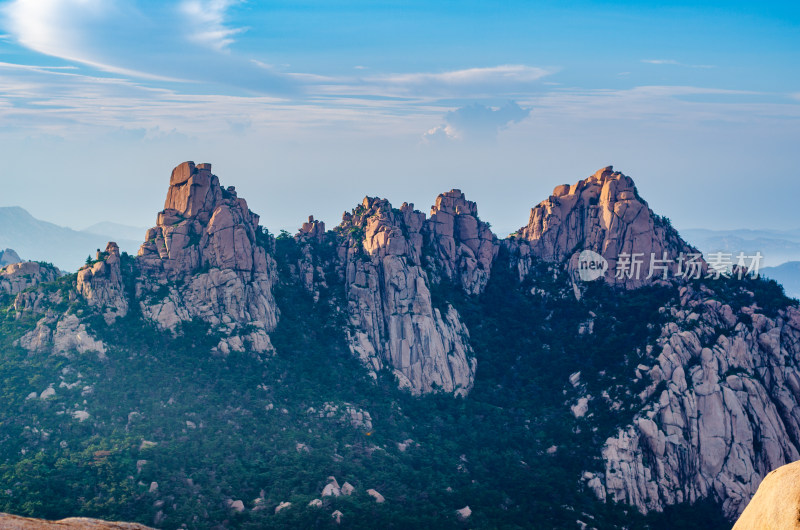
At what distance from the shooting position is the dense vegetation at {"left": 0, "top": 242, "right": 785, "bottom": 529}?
2657 inches

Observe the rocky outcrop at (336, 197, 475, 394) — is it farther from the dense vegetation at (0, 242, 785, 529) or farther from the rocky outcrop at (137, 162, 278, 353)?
the rocky outcrop at (137, 162, 278, 353)

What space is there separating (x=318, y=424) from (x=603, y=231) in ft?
177

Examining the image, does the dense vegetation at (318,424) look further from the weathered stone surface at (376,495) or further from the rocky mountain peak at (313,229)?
the rocky mountain peak at (313,229)

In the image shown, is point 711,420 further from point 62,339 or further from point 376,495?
point 62,339

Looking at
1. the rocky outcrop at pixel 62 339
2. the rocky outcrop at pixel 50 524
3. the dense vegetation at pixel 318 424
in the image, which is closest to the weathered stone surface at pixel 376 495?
the dense vegetation at pixel 318 424

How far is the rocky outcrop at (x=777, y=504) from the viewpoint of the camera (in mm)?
16922

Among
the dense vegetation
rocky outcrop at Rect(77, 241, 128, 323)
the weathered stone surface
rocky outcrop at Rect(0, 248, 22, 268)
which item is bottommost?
the weathered stone surface

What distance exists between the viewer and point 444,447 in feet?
285

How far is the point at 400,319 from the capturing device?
328 feet

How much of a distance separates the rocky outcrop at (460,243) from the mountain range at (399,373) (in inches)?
14.7

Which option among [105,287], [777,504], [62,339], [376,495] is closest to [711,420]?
[376,495]

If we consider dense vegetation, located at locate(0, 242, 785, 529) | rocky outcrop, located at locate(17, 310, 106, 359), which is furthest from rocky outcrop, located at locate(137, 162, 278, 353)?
rocky outcrop, located at locate(17, 310, 106, 359)

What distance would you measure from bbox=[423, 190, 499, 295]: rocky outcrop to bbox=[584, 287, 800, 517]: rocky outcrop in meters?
31.0

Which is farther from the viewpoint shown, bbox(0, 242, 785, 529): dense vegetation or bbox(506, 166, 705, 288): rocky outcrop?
bbox(506, 166, 705, 288): rocky outcrop
